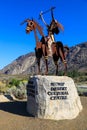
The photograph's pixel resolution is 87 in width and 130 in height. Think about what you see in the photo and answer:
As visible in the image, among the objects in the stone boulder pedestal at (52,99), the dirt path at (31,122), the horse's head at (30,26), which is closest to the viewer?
the dirt path at (31,122)

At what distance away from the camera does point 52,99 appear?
1574 centimetres

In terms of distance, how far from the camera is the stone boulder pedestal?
51.3 ft

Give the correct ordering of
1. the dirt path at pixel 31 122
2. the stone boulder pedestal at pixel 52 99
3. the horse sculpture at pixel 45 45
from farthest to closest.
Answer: the horse sculpture at pixel 45 45, the stone boulder pedestal at pixel 52 99, the dirt path at pixel 31 122

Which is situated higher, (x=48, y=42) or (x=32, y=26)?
(x=32, y=26)

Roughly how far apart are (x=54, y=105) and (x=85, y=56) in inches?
4948

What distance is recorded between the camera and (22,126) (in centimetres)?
1479

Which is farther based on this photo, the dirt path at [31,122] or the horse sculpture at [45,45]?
the horse sculpture at [45,45]

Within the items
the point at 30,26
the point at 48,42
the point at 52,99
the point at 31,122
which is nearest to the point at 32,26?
the point at 30,26

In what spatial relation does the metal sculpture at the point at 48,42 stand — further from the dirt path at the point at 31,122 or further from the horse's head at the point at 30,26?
the dirt path at the point at 31,122

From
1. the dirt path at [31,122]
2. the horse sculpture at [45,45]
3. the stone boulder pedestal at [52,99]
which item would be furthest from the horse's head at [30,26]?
the dirt path at [31,122]

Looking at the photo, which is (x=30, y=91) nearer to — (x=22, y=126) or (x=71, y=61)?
(x=22, y=126)

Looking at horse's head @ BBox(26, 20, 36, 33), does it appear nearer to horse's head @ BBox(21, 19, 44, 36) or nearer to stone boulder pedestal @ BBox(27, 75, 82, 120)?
horse's head @ BBox(21, 19, 44, 36)

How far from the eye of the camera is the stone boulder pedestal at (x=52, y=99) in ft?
51.3

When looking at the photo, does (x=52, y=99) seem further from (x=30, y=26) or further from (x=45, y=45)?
(x=30, y=26)
